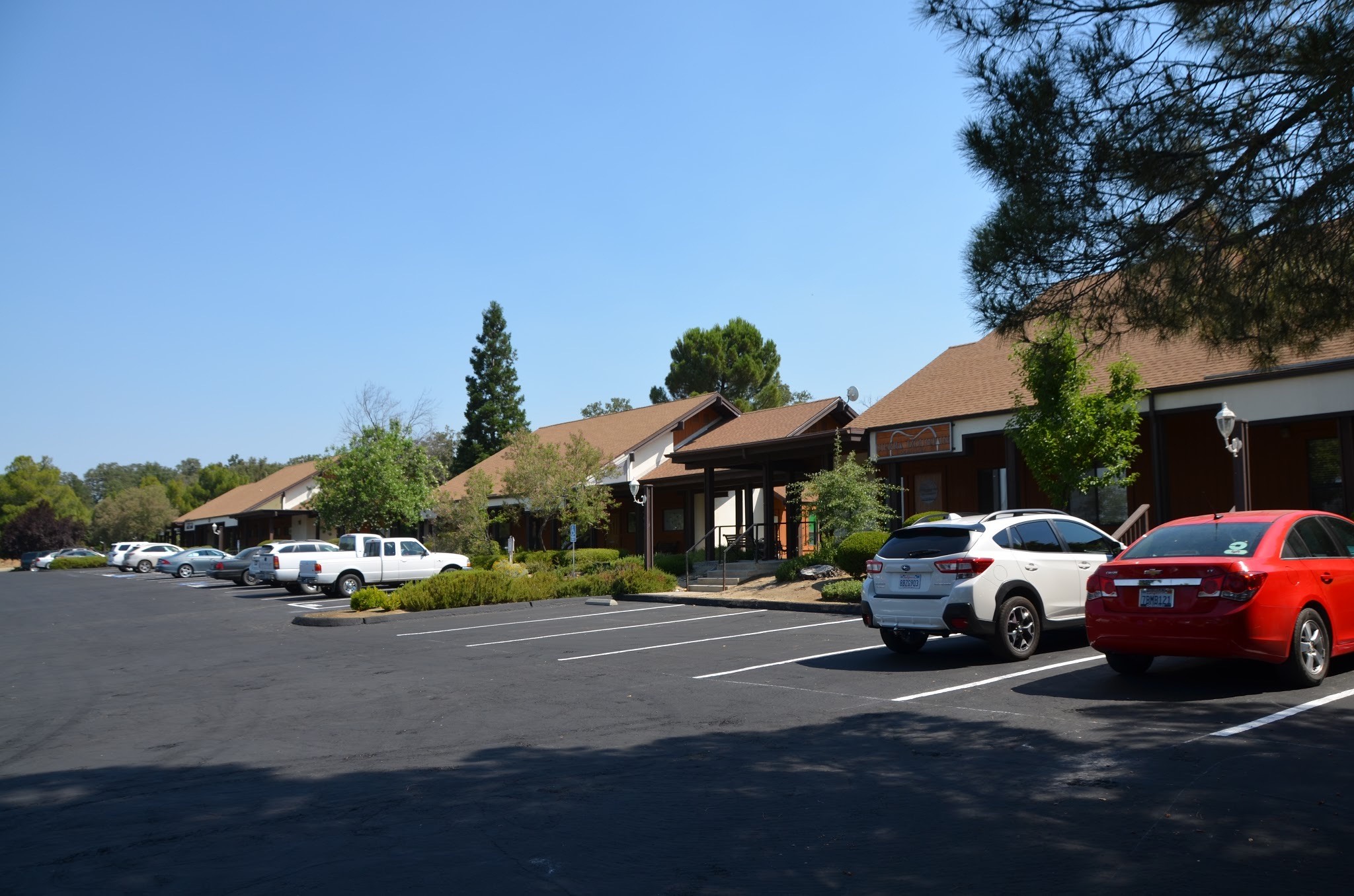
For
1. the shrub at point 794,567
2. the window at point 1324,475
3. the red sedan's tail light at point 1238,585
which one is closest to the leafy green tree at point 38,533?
the shrub at point 794,567

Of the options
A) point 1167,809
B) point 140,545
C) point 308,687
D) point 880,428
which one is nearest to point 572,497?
point 880,428

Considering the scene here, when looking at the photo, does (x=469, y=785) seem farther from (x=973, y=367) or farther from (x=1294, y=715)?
(x=973, y=367)

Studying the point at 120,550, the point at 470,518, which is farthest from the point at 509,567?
the point at 120,550

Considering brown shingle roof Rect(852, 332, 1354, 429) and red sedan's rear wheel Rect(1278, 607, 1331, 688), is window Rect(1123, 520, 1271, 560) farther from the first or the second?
brown shingle roof Rect(852, 332, 1354, 429)

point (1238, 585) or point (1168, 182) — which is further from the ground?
point (1168, 182)

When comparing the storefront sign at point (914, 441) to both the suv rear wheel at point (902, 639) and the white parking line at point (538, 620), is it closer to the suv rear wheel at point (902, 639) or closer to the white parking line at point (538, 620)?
the white parking line at point (538, 620)

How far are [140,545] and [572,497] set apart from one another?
1350 inches

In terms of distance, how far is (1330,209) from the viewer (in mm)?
7660

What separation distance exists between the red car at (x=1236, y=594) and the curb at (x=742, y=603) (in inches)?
355

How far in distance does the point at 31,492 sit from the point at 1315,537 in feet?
368

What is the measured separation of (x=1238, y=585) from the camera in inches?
348

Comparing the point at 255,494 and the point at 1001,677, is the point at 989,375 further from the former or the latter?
the point at 255,494

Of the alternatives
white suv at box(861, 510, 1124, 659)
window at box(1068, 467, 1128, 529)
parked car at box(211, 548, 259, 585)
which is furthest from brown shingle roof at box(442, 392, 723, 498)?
white suv at box(861, 510, 1124, 659)

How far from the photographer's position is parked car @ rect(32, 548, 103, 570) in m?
64.7
